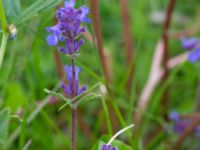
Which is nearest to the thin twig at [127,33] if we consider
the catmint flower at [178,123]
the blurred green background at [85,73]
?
the blurred green background at [85,73]

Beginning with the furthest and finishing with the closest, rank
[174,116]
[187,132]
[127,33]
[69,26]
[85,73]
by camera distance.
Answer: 1. [85,73]
2. [127,33]
3. [174,116]
4. [187,132]
5. [69,26]

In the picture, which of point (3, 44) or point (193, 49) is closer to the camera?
point (3, 44)

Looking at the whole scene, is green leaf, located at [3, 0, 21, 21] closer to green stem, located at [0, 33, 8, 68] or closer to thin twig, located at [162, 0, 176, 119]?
green stem, located at [0, 33, 8, 68]

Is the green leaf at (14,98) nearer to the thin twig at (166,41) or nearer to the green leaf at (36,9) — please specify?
the thin twig at (166,41)

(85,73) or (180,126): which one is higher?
(85,73)

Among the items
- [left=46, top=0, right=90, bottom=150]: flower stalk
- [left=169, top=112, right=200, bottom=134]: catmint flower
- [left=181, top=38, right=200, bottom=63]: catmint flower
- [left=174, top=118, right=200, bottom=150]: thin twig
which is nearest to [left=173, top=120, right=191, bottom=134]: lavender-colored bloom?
[left=169, top=112, right=200, bottom=134]: catmint flower

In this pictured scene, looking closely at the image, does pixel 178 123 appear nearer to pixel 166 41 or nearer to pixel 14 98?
pixel 166 41

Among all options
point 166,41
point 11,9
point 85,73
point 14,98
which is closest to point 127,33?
point 166,41

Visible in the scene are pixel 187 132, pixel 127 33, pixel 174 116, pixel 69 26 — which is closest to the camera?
pixel 69 26

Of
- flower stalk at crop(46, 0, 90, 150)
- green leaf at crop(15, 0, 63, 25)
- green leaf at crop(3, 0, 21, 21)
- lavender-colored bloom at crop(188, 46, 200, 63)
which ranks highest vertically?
green leaf at crop(3, 0, 21, 21)
